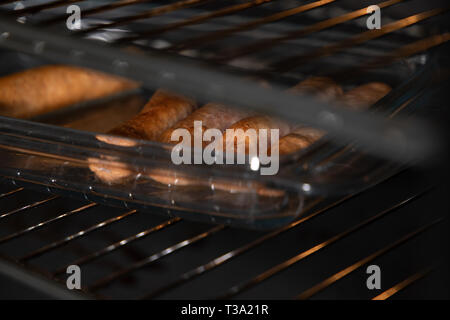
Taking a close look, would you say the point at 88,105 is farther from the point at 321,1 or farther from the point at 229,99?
the point at 229,99

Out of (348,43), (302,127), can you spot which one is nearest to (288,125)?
(302,127)

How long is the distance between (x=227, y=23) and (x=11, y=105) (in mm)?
421

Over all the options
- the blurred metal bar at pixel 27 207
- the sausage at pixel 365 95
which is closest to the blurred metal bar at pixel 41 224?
the blurred metal bar at pixel 27 207

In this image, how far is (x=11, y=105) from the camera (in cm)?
108

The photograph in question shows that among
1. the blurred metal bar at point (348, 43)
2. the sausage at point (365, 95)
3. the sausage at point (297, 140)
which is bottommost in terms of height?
the sausage at point (297, 140)

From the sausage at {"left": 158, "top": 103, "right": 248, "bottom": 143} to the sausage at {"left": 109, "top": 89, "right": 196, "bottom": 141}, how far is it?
0.02 meters

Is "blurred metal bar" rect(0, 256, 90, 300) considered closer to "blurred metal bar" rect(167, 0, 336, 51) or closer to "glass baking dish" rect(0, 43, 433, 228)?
"glass baking dish" rect(0, 43, 433, 228)

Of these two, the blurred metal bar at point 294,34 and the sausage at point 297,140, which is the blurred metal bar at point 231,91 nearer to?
the sausage at point 297,140

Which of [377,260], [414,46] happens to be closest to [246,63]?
[414,46]

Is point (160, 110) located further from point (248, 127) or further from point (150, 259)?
point (150, 259)

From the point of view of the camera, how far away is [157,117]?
38.1 inches

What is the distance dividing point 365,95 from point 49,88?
1.89 ft

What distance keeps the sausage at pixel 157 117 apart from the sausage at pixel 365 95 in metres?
0.27

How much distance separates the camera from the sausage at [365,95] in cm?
90
